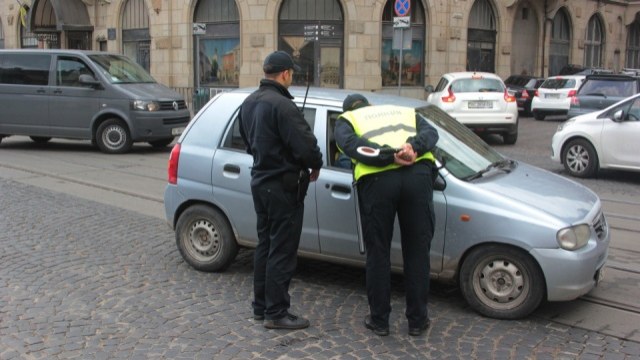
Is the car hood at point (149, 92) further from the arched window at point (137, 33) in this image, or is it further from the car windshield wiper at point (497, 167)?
the arched window at point (137, 33)

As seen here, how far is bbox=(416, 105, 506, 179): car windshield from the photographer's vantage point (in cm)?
510

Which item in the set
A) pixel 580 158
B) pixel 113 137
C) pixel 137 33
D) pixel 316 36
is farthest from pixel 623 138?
pixel 137 33

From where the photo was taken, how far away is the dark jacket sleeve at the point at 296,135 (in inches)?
173

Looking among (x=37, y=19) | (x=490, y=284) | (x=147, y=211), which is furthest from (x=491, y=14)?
(x=490, y=284)

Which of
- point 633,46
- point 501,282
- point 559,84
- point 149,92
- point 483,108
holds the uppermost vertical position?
point 633,46

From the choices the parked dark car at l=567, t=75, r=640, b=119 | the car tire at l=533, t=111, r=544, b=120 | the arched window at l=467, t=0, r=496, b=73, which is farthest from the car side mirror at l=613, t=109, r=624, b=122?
the arched window at l=467, t=0, r=496, b=73

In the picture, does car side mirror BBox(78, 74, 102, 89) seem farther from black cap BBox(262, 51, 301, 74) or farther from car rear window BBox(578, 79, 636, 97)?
car rear window BBox(578, 79, 636, 97)

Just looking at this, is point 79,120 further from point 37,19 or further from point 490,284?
point 37,19

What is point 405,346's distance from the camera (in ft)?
14.3

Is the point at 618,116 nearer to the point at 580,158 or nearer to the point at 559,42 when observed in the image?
the point at 580,158

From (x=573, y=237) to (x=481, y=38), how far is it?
2497 centimetres

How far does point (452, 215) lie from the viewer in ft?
15.8

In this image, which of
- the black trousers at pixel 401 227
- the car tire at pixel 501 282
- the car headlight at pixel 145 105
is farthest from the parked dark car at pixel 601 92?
the black trousers at pixel 401 227

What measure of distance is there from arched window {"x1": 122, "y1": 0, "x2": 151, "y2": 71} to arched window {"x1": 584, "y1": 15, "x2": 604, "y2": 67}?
22803 millimetres
